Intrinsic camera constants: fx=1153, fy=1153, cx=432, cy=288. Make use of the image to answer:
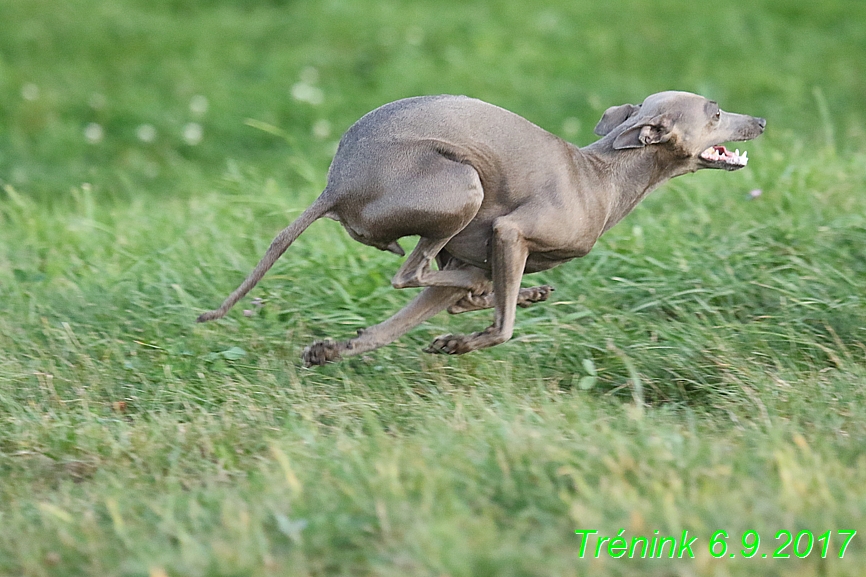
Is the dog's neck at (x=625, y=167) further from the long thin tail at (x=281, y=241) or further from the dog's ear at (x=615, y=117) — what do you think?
the long thin tail at (x=281, y=241)

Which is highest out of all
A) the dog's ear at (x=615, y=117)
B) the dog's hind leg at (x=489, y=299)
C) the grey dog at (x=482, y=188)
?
the dog's ear at (x=615, y=117)

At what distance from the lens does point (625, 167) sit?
427cm

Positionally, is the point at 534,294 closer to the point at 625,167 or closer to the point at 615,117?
the point at 625,167

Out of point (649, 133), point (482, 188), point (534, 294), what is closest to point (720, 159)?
point (649, 133)

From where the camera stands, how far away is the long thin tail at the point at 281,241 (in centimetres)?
399

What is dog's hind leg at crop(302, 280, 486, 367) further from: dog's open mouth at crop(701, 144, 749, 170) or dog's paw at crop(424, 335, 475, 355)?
dog's open mouth at crop(701, 144, 749, 170)

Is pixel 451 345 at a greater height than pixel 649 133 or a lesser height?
lesser

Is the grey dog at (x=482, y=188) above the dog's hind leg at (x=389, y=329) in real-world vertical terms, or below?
above

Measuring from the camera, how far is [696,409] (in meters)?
4.07

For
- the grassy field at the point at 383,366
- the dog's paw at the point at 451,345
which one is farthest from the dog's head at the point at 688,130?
the dog's paw at the point at 451,345

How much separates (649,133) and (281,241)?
1.37 meters

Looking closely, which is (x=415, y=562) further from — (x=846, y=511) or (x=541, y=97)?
(x=541, y=97)

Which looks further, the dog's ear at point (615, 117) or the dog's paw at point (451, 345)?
the dog's ear at point (615, 117)

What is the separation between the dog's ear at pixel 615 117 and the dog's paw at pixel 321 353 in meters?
1.32
